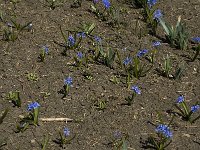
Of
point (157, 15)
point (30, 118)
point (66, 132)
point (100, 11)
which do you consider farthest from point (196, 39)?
point (30, 118)

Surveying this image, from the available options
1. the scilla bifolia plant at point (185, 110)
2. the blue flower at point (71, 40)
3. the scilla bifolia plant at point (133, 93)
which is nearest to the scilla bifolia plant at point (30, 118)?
the scilla bifolia plant at point (133, 93)

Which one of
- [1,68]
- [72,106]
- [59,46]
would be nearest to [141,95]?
[72,106]

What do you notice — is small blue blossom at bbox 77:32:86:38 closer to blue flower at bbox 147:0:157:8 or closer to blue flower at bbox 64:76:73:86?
blue flower at bbox 64:76:73:86

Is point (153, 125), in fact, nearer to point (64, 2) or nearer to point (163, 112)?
point (163, 112)

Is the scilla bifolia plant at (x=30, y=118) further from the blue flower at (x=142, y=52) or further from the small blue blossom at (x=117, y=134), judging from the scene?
the blue flower at (x=142, y=52)

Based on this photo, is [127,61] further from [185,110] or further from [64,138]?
[64,138]

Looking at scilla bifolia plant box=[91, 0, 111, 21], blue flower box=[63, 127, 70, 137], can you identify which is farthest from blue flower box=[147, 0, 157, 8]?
blue flower box=[63, 127, 70, 137]
